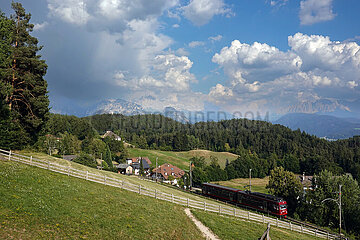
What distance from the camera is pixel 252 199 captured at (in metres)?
41.4

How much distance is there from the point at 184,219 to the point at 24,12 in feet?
116

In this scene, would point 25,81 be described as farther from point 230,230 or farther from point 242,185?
point 242,185

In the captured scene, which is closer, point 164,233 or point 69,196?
point 164,233

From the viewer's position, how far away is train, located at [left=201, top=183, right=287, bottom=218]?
38.1 meters

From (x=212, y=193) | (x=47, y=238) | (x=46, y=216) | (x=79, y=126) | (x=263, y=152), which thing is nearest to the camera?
(x=47, y=238)

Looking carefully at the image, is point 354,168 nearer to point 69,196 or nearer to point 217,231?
point 217,231

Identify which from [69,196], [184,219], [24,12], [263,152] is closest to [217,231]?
[184,219]

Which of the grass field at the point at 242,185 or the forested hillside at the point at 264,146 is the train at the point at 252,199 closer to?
the grass field at the point at 242,185

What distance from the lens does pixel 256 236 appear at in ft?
63.8

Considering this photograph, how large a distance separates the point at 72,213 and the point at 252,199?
3457 centimetres

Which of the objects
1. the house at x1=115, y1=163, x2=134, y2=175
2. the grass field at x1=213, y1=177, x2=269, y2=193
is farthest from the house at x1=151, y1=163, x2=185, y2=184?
the grass field at x1=213, y1=177, x2=269, y2=193

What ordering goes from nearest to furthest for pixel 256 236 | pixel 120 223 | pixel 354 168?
pixel 120 223 < pixel 256 236 < pixel 354 168

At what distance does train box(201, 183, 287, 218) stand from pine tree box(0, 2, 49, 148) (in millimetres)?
35412

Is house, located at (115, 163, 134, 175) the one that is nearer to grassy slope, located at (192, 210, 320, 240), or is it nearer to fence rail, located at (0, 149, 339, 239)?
fence rail, located at (0, 149, 339, 239)
